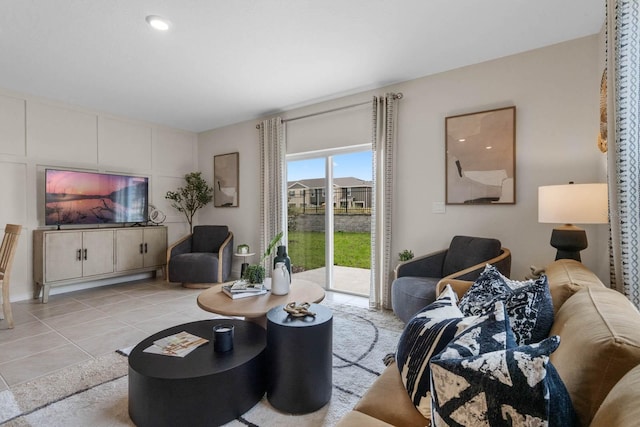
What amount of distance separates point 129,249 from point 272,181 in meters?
2.27

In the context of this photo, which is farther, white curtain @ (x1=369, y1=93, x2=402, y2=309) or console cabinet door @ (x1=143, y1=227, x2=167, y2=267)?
console cabinet door @ (x1=143, y1=227, x2=167, y2=267)

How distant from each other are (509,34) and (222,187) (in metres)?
4.44

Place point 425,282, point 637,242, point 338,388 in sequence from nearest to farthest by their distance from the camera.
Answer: point 637,242, point 338,388, point 425,282

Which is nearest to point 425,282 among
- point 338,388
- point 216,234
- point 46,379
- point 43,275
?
point 338,388

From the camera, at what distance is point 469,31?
8.26 feet

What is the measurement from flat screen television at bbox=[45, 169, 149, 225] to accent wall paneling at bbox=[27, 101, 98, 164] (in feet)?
1.05

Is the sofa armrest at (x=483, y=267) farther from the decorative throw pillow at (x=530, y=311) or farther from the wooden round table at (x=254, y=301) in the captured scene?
the decorative throw pillow at (x=530, y=311)

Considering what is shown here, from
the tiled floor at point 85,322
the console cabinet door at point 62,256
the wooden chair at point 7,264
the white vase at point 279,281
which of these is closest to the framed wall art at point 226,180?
the tiled floor at point 85,322

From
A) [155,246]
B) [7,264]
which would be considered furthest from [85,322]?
[155,246]

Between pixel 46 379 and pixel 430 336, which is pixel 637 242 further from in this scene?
pixel 46 379

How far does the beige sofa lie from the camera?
0.59 m

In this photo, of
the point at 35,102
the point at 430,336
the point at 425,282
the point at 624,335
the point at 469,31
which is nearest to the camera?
the point at 624,335

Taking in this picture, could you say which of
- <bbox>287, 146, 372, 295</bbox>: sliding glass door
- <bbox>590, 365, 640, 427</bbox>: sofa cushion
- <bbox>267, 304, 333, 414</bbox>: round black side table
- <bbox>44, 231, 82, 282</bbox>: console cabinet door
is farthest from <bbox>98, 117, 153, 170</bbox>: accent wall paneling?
<bbox>590, 365, 640, 427</bbox>: sofa cushion

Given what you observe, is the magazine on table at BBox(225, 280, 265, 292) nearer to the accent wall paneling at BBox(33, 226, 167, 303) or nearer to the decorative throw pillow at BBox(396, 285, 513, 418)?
the decorative throw pillow at BBox(396, 285, 513, 418)
